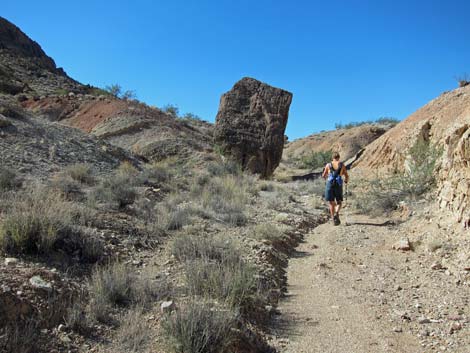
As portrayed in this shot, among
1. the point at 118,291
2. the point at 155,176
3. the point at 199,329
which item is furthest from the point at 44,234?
the point at 155,176

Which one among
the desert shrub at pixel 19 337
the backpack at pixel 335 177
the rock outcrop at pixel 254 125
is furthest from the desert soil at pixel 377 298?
the rock outcrop at pixel 254 125

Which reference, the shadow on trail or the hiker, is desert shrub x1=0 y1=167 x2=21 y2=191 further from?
the shadow on trail

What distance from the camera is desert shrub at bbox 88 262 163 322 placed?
3.93m

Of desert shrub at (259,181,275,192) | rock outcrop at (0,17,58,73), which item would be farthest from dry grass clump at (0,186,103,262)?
rock outcrop at (0,17,58,73)

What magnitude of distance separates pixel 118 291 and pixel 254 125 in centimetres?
1484

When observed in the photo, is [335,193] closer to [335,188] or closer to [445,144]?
[335,188]

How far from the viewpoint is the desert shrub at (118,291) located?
3932mm

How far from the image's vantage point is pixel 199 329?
351cm

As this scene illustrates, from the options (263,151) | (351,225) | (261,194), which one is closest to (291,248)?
(351,225)

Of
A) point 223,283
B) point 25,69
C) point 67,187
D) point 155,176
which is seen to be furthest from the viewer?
point 25,69

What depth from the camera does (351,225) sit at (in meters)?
9.24

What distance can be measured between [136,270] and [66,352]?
204cm

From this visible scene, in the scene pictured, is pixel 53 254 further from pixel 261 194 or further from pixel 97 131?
pixel 97 131

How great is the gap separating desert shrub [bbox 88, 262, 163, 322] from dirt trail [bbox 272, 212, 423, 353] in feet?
4.81
